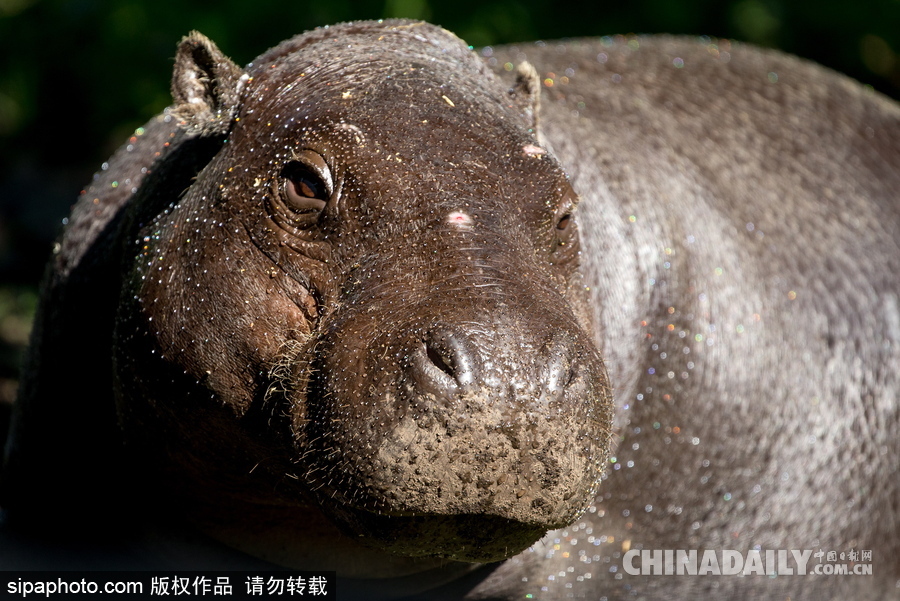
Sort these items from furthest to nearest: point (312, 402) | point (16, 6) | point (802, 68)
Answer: point (16, 6)
point (802, 68)
point (312, 402)

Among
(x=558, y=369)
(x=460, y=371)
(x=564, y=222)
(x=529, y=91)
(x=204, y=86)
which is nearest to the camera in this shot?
(x=460, y=371)

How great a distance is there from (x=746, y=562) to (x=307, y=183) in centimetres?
281

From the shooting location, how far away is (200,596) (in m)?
4.22

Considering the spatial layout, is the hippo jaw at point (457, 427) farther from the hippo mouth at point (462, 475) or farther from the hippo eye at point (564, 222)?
the hippo eye at point (564, 222)

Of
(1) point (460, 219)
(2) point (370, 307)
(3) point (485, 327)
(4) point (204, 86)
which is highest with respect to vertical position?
(4) point (204, 86)

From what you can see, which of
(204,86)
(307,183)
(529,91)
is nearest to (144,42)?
(204,86)

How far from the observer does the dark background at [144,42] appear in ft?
32.9

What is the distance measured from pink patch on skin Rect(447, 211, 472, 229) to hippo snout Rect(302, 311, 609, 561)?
37cm

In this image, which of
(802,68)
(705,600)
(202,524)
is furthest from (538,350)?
(802,68)

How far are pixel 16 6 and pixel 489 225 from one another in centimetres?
974

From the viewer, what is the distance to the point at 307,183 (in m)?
3.32

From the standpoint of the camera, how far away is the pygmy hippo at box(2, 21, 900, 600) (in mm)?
2881

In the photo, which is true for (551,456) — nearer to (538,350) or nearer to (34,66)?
(538,350)

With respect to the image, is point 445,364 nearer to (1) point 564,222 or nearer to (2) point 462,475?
(2) point 462,475
